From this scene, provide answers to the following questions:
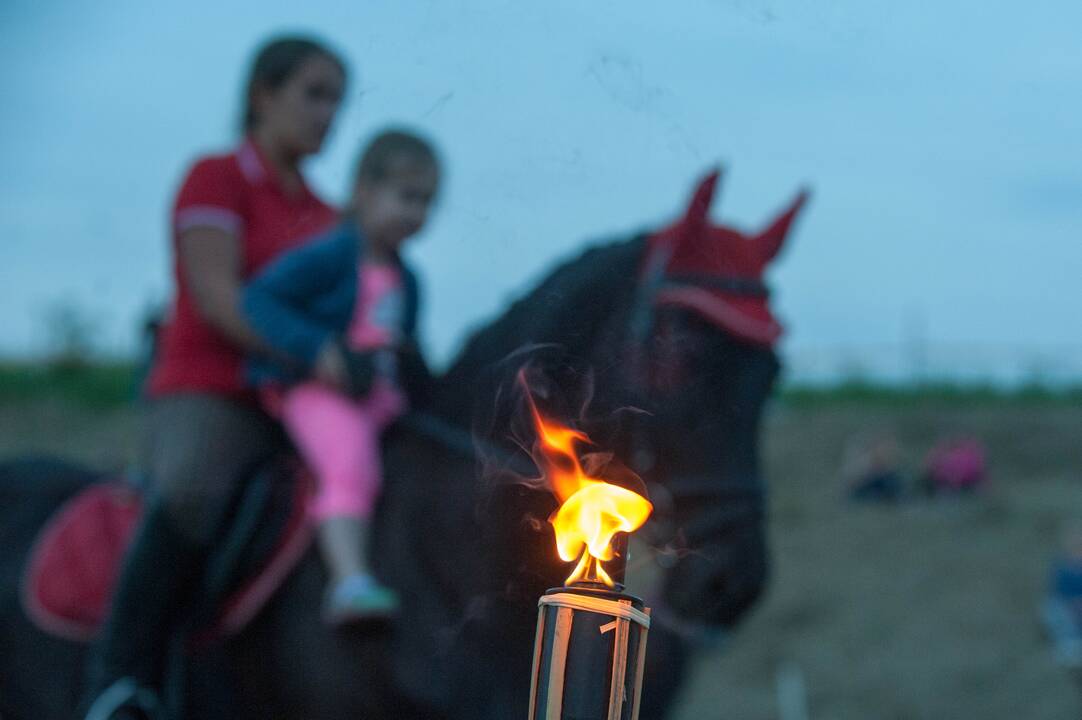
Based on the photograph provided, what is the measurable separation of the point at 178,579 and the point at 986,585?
449 inches

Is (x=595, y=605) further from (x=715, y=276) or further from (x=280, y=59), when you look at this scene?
(x=280, y=59)

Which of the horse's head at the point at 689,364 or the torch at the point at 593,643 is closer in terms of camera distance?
the torch at the point at 593,643

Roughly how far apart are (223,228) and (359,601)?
1060 millimetres

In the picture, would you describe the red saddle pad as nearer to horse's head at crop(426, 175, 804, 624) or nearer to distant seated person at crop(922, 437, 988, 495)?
horse's head at crop(426, 175, 804, 624)

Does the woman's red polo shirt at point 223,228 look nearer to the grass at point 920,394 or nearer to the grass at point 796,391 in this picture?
the grass at point 796,391

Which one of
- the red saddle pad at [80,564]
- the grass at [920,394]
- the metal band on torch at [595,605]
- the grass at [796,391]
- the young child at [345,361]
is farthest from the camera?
the grass at [796,391]

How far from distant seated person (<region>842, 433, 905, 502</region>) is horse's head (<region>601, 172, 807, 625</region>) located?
13.9 meters

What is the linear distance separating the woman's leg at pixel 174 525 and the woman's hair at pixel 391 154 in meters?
0.73

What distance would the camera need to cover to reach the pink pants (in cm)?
306

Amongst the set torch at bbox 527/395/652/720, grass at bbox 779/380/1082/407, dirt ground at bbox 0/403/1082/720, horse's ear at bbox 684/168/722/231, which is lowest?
dirt ground at bbox 0/403/1082/720

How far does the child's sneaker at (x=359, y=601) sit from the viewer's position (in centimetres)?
292

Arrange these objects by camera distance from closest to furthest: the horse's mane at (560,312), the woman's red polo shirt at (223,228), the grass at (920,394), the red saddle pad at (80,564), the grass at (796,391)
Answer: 1. the horse's mane at (560,312)
2. the woman's red polo shirt at (223,228)
3. the red saddle pad at (80,564)
4. the grass at (920,394)
5. the grass at (796,391)

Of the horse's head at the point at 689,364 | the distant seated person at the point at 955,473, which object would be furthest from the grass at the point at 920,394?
the horse's head at the point at 689,364

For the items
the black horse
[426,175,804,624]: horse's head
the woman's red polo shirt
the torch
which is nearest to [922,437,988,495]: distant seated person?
the black horse
